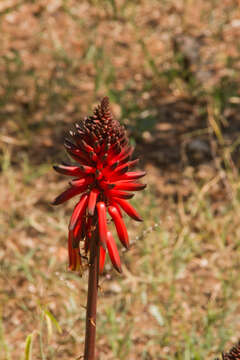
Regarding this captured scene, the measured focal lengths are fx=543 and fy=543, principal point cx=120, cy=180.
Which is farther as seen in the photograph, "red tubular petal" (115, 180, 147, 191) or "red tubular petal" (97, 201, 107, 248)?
"red tubular petal" (115, 180, 147, 191)

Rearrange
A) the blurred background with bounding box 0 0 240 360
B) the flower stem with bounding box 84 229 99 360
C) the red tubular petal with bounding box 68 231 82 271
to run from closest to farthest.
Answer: the flower stem with bounding box 84 229 99 360 < the red tubular petal with bounding box 68 231 82 271 < the blurred background with bounding box 0 0 240 360

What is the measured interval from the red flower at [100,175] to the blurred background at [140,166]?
19.2 inches

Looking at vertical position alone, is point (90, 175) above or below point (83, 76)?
below

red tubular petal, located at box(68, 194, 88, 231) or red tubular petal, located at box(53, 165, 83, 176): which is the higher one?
red tubular petal, located at box(53, 165, 83, 176)

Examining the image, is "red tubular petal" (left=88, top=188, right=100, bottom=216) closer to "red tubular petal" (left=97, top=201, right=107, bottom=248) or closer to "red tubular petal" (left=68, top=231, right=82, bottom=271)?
"red tubular petal" (left=97, top=201, right=107, bottom=248)

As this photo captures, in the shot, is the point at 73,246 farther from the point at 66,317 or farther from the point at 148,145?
the point at 148,145

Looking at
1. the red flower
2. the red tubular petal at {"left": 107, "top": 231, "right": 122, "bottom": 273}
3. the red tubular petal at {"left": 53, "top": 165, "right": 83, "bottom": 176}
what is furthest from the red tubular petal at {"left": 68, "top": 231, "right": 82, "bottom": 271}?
the red tubular petal at {"left": 53, "top": 165, "right": 83, "bottom": 176}

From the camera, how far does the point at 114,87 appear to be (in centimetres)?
563

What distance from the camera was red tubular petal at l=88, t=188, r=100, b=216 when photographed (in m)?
1.77

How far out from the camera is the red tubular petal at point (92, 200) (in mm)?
1769

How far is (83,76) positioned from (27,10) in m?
1.43

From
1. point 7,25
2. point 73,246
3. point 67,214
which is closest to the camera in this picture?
point 73,246

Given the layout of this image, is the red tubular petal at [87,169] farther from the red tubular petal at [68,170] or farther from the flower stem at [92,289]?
the flower stem at [92,289]

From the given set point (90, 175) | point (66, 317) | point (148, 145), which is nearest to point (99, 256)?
point (90, 175)
